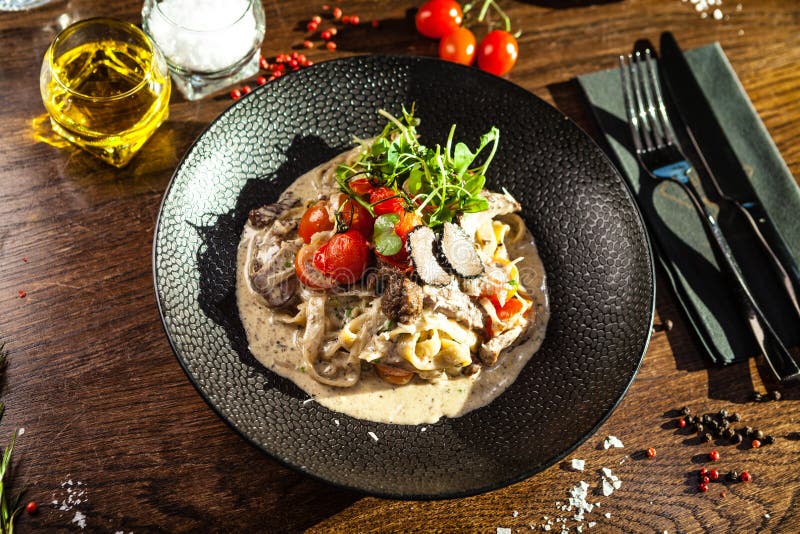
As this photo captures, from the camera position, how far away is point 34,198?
5086 mm

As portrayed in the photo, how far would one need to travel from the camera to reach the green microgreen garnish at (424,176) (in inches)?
179

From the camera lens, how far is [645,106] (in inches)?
220

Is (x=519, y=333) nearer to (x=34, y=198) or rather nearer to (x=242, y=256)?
(x=242, y=256)

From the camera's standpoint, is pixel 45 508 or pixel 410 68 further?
pixel 410 68

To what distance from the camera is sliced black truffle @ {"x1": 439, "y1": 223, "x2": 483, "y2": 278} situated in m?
4.46

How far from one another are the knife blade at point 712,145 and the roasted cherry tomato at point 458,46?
1507mm

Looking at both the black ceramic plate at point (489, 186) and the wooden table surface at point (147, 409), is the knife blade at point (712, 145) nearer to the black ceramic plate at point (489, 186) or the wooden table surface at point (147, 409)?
the wooden table surface at point (147, 409)


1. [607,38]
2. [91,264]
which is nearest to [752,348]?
[607,38]

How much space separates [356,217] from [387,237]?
0.95ft

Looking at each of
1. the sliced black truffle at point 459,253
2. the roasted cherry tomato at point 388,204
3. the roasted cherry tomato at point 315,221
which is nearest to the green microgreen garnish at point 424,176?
the roasted cherry tomato at point 388,204

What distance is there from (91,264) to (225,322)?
1082 millimetres

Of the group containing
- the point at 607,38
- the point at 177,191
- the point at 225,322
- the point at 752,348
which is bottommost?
the point at 225,322

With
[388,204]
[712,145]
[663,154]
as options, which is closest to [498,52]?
[663,154]

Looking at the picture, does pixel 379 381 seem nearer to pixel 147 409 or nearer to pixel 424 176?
pixel 424 176
